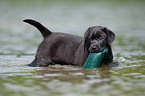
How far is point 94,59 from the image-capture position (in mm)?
7777

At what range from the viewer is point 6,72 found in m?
7.73

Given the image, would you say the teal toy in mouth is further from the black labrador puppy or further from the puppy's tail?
the puppy's tail

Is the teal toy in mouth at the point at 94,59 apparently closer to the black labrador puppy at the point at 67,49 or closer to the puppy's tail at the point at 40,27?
the black labrador puppy at the point at 67,49

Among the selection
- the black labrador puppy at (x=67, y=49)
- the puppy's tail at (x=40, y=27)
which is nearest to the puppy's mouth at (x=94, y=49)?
the black labrador puppy at (x=67, y=49)

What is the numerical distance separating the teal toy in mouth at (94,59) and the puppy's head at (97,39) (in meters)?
0.09

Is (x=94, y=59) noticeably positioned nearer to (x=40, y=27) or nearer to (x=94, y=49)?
(x=94, y=49)

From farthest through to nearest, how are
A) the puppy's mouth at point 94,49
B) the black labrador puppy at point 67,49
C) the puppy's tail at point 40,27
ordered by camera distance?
the puppy's tail at point 40,27 < the black labrador puppy at point 67,49 < the puppy's mouth at point 94,49

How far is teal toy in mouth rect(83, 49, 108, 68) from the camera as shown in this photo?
7780 mm

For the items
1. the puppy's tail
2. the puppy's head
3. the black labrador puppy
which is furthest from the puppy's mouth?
the puppy's tail

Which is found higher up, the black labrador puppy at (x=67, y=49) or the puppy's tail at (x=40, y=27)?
the puppy's tail at (x=40, y=27)

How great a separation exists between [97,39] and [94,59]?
0.46 metres

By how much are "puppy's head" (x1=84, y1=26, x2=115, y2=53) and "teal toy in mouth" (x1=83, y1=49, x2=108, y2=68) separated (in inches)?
3.4

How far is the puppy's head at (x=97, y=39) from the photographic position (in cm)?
778

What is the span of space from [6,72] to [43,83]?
58.7 inches
